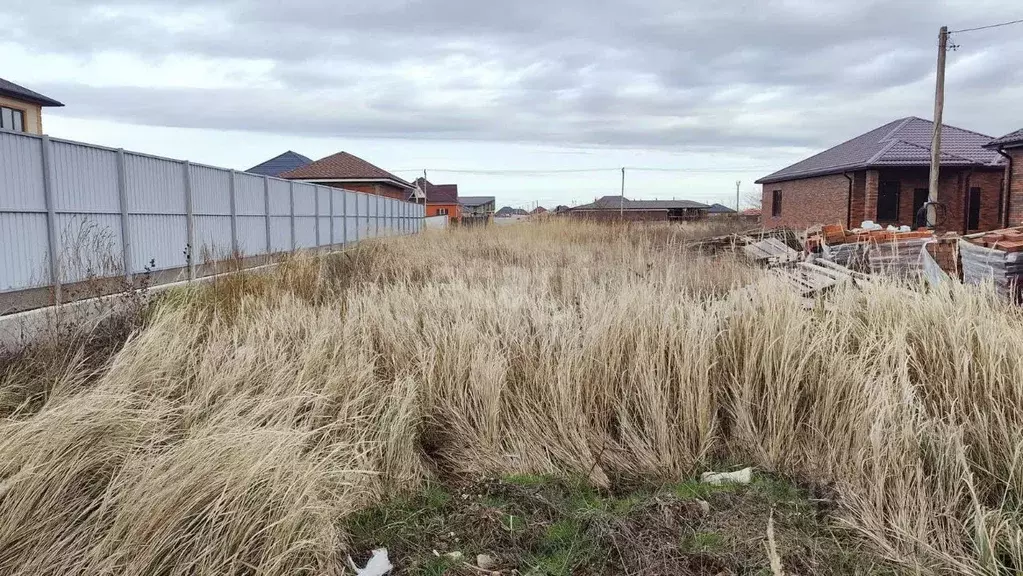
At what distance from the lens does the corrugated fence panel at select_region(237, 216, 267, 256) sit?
15.1m

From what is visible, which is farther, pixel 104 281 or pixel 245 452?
pixel 104 281

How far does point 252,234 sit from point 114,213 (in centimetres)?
610

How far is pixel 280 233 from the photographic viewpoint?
18141 millimetres

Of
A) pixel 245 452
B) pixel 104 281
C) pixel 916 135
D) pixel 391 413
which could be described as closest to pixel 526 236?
pixel 104 281

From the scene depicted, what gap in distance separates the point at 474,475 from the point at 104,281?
3.51m

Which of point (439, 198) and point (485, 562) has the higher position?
point (439, 198)

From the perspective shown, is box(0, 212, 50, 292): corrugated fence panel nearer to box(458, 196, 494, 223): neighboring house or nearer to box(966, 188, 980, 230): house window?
box(966, 188, 980, 230): house window

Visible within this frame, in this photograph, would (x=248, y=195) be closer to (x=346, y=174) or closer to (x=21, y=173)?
(x=21, y=173)

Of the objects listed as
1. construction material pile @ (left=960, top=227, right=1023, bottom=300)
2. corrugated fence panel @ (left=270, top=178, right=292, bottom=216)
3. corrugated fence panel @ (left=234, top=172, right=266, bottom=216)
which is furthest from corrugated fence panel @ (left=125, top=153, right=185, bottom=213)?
construction material pile @ (left=960, top=227, right=1023, bottom=300)

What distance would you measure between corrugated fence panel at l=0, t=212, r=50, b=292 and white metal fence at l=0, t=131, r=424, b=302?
1cm

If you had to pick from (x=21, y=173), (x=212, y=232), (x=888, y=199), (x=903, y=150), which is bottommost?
(x=212, y=232)

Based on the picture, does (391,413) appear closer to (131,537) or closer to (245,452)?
(245,452)

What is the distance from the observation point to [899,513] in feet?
8.88

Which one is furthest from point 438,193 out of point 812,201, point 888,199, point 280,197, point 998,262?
point 998,262
